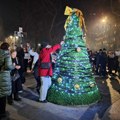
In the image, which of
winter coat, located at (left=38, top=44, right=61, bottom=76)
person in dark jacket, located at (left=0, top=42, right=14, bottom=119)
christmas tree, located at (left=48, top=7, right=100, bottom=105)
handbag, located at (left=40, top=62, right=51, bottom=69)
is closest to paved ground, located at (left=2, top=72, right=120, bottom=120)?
christmas tree, located at (left=48, top=7, right=100, bottom=105)

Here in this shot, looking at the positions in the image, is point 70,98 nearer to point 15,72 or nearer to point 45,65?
point 45,65

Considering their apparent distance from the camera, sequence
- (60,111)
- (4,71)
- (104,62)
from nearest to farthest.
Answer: (4,71) → (60,111) → (104,62)

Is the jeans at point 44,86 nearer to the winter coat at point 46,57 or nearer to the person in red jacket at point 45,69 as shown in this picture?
the person in red jacket at point 45,69

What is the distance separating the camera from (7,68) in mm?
6992

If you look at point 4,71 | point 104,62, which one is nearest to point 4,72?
point 4,71

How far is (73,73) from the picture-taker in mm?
8938

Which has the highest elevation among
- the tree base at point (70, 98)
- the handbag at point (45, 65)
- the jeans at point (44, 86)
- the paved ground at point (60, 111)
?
the handbag at point (45, 65)

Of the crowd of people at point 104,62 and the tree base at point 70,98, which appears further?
the crowd of people at point 104,62

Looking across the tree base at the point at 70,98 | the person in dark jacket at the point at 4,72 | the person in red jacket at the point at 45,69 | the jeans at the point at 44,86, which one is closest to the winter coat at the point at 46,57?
the person in red jacket at the point at 45,69

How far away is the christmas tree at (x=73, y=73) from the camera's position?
8836mm

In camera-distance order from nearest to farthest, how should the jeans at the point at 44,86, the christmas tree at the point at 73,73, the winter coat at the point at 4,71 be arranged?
the winter coat at the point at 4,71 → the christmas tree at the point at 73,73 → the jeans at the point at 44,86

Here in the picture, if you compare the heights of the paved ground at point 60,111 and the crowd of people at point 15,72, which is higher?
the crowd of people at point 15,72

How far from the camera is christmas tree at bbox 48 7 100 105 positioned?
884cm

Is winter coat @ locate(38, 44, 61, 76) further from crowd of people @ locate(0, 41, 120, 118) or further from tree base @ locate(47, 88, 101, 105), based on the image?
tree base @ locate(47, 88, 101, 105)
